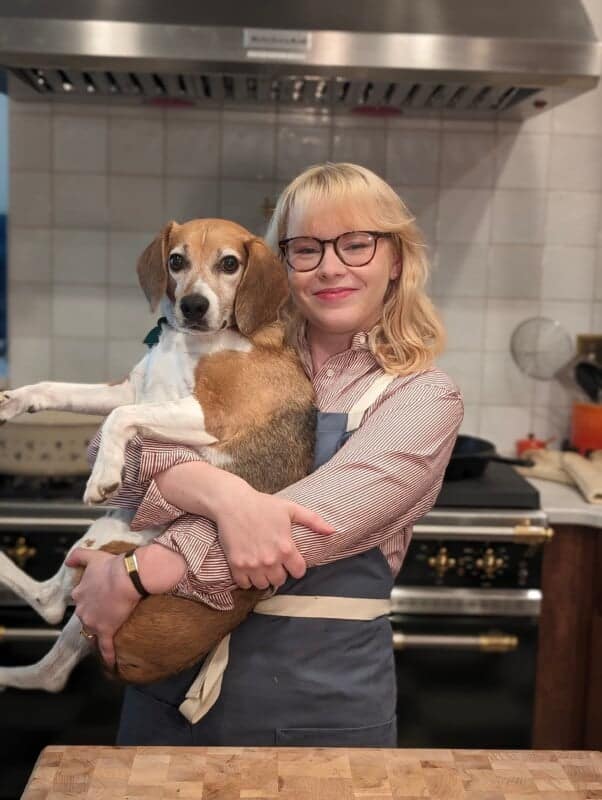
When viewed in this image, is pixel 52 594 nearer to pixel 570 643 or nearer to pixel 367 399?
pixel 367 399

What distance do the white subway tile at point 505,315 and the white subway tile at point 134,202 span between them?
1026 mm

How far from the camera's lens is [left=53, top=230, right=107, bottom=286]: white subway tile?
2.62m

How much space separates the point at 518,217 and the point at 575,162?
0.23 metres

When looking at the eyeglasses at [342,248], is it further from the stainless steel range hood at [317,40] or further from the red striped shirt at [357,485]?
the stainless steel range hood at [317,40]

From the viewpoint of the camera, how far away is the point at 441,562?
2.15 metres

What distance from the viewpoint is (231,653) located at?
1.30m

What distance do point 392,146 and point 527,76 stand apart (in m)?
0.67

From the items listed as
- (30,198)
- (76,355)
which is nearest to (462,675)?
(76,355)

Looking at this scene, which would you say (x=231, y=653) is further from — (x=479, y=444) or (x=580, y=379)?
(x=580, y=379)

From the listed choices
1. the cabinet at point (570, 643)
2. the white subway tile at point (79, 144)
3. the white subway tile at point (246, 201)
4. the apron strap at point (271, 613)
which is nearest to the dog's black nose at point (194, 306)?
the apron strap at point (271, 613)

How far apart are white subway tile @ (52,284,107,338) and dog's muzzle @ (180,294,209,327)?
4.88 ft

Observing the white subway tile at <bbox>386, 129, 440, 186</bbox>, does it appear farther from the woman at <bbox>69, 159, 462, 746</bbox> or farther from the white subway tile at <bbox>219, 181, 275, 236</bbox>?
the woman at <bbox>69, 159, 462, 746</bbox>

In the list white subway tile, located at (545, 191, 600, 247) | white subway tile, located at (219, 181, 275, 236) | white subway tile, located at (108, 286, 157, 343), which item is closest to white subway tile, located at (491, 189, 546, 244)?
white subway tile, located at (545, 191, 600, 247)

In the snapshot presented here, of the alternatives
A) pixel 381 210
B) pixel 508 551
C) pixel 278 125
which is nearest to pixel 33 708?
pixel 508 551
